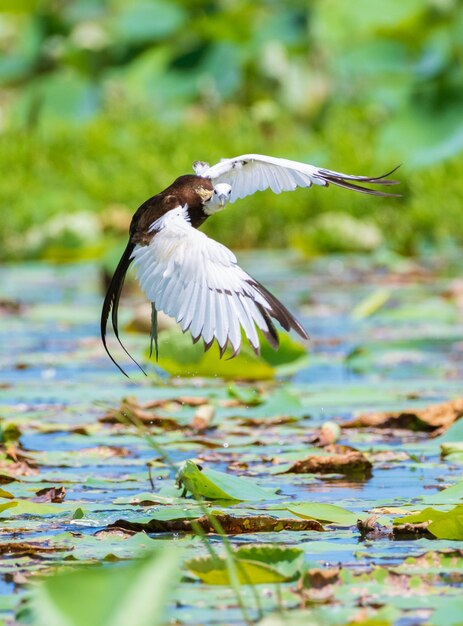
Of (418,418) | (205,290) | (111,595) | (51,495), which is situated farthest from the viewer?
(418,418)

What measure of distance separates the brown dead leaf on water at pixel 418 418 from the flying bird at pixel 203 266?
0.69 m

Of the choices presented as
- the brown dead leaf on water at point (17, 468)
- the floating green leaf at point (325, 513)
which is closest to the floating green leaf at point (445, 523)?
the floating green leaf at point (325, 513)

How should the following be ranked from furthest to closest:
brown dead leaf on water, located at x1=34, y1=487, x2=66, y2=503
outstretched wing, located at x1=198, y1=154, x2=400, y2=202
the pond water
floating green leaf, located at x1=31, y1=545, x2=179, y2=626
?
outstretched wing, located at x1=198, y1=154, x2=400, y2=202, brown dead leaf on water, located at x1=34, y1=487, x2=66, y2=503, the pond water, floating green leaf, located at x1=31, y1=545, x2=179, y2=626

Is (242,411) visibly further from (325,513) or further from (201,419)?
(325,513)

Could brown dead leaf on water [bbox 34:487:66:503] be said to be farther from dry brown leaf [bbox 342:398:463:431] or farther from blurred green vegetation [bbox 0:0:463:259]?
blurred green vegetation [bbox 0:0:463:259]

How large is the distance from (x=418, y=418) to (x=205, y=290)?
3.07ft

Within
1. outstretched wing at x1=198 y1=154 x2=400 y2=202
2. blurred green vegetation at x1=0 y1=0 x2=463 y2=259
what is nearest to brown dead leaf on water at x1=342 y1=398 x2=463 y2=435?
outstretched wing at x1=198 y1=154 x2=400 y2=202

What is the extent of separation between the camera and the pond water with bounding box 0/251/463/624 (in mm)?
2279

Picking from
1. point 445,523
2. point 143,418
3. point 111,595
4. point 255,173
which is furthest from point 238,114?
point 111,595

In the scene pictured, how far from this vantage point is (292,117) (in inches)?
360

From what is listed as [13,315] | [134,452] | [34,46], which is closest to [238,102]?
[34,46]

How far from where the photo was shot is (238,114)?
356 inches

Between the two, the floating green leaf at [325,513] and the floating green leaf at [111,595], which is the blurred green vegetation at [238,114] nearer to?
the floating green leaf at [325,513]

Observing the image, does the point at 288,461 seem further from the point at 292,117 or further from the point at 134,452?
the point at 292,117
